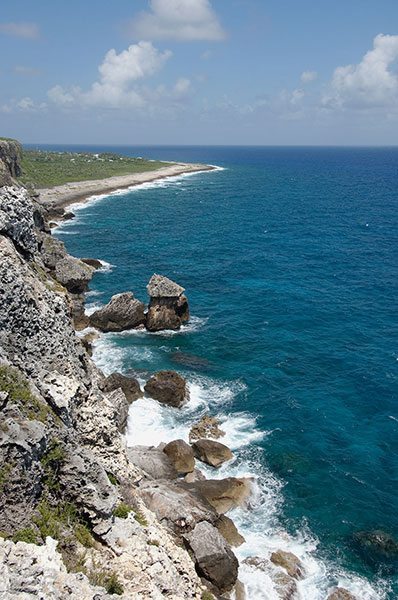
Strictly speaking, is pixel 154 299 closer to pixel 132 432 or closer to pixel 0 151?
pixel 132 432

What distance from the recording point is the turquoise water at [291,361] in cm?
3525

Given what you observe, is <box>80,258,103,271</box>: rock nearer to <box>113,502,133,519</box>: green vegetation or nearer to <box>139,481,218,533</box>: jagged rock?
<box>139,481,218,533</box>: jagged rock

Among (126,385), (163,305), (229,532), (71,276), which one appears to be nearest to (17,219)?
(229,532)

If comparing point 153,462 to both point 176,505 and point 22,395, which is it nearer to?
point 176,505

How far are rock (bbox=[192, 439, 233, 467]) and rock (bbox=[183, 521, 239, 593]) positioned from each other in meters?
10.9

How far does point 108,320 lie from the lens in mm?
63562

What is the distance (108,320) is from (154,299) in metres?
6.58

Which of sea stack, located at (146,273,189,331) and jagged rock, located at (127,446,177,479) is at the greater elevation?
sea stack, located at (146,273,189,331)

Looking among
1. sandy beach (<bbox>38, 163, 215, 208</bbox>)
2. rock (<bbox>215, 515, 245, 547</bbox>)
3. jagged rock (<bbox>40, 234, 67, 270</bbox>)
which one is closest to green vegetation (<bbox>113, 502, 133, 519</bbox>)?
rock (<bbox>215, 515, 245, 547</bbox>)

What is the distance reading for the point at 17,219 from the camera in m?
27.1

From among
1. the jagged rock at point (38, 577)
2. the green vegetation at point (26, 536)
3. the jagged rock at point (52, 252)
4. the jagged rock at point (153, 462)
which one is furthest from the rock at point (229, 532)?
the jagged rock at point (52, 252)

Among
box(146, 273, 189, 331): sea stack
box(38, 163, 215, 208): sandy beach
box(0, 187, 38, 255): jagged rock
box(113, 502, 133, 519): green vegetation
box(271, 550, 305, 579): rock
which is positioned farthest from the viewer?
box(38, 163, 215, 208): sandy beach

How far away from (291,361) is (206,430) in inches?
651

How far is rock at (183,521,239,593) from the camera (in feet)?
91.1
